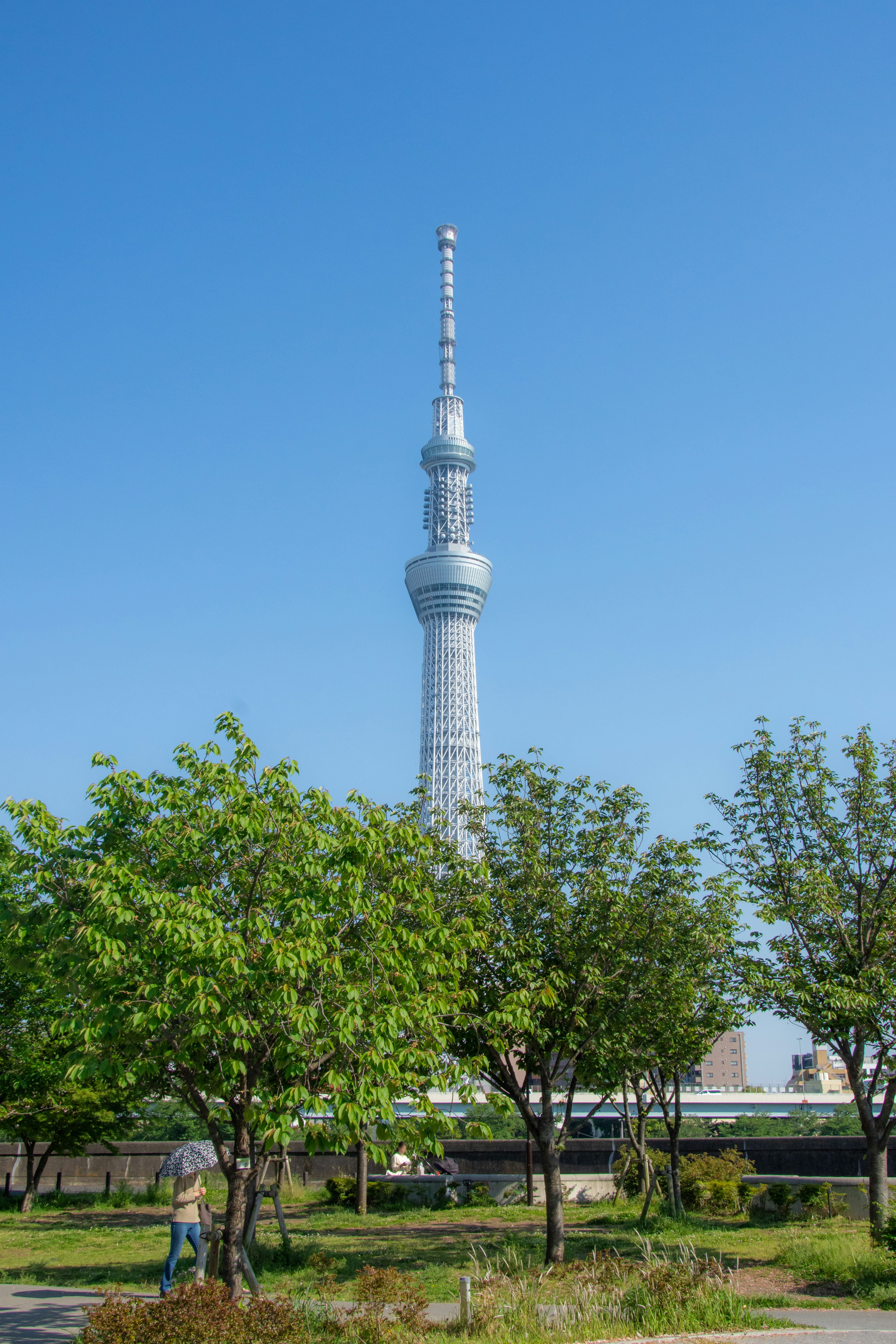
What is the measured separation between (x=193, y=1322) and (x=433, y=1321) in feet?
11.8

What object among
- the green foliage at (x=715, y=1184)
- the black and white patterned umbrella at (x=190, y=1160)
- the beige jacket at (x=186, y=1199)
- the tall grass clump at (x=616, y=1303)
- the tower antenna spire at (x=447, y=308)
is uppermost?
the tower antenna spire at (x=447, y=308)

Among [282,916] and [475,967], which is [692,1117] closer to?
[475,967]

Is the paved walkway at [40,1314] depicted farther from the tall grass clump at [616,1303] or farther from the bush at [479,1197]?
the bush at [479,1197]

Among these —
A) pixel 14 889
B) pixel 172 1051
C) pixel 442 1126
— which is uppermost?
pixel 14 889

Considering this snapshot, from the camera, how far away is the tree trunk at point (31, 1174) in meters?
28.3

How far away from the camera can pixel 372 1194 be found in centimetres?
2900

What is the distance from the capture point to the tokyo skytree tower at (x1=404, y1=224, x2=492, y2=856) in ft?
440

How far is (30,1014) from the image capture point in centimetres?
2673

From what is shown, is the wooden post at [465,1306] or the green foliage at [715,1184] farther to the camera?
the green foliage at [715,1184]

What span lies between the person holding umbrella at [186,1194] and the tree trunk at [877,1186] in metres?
10.0

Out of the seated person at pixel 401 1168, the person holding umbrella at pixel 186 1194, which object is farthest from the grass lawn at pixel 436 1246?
the seated person at pixel 401 1168

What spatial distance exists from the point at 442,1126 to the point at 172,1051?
10.4 feet

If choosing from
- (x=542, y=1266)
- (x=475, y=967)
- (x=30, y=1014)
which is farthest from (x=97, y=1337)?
(x=30, y=1014)

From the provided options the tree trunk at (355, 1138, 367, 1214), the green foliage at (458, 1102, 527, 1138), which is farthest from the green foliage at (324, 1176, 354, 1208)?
the green foliage at (458, 1102, 527, 1138)
